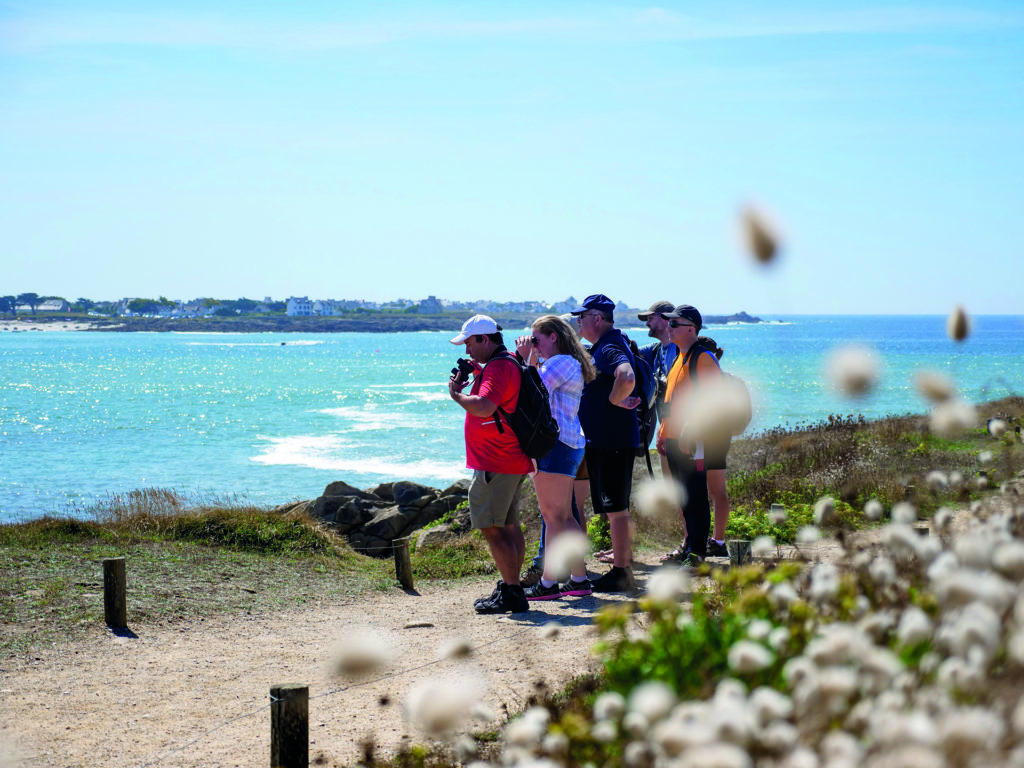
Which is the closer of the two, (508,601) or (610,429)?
(508,601)

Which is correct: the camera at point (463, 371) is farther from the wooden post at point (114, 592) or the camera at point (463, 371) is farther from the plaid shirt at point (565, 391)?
the wooden post at point (114, 592)

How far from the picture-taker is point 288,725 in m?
3.95

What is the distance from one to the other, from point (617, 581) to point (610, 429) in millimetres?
1215

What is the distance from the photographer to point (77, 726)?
5.07 meters

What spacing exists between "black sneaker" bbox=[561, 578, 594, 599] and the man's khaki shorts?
1035 millimetres

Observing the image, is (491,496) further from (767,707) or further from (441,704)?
(767,707)

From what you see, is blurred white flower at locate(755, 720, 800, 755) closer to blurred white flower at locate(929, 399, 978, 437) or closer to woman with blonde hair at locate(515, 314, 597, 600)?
blurred white flower at locate(929, 399, 978, 437)

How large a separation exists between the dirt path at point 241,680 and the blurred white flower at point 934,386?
2.26 m

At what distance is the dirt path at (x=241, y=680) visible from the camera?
15.5 ft

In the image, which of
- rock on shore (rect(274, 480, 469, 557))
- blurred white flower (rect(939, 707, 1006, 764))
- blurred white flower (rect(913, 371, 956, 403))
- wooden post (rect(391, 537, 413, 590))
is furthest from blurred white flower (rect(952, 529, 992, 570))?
rock on shore (rect(274, 480, 469, 557))

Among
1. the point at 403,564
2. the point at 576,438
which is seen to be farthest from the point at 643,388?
the point at 403,564

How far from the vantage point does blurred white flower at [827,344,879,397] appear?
3.67 m

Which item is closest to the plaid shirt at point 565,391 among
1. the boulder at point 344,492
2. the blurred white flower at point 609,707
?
the blurred white flower at point 609,707

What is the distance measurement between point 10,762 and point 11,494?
2431 cm
